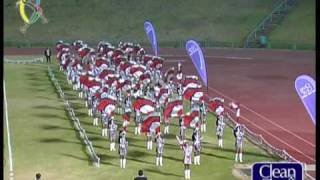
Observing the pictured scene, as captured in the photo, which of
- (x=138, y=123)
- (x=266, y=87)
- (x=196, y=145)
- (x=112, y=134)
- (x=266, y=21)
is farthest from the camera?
(x=266, y=21)

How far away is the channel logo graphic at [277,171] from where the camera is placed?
591cm

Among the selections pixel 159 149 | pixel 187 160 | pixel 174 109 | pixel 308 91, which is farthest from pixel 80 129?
pixel 308 91

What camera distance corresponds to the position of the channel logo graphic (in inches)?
233

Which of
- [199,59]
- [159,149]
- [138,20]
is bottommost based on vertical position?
[159,149]

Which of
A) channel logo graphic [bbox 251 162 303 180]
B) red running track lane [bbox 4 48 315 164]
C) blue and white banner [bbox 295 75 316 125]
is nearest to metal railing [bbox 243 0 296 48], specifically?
red running track lane [bbox 4 48 315 164]

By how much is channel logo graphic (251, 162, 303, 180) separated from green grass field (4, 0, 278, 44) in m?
52.0

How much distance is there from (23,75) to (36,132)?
16583 millimetres

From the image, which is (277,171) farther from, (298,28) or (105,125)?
(298,28)

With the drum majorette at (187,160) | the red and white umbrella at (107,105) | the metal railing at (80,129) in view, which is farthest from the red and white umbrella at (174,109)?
the drum majorette at (187,160)

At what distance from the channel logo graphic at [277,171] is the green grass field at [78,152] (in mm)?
11218

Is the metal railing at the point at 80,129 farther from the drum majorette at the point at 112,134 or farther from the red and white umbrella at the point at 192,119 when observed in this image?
the red and white umbrella at the point at 192,119

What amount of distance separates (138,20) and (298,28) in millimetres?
15486

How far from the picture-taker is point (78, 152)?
19953 mm

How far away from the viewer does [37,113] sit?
2706cm
